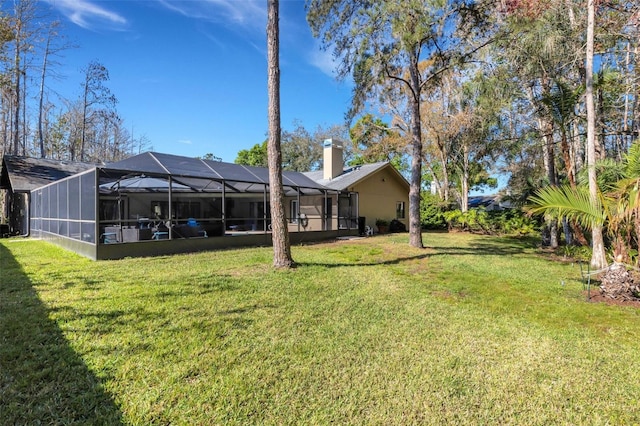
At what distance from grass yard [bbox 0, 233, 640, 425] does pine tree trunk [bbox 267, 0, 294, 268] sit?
38.3 inches

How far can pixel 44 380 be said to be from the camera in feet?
8.52

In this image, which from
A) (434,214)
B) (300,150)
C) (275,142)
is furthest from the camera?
(300,150)

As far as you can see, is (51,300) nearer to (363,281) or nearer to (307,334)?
(307,334)

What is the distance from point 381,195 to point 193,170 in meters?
11.3

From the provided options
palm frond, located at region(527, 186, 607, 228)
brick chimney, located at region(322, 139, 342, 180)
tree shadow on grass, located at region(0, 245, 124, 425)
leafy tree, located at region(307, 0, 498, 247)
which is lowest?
tree shadow on grass, located at region(0, 245, 124, 425)

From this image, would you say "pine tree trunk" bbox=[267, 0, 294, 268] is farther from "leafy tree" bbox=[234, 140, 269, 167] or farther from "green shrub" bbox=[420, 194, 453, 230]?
"leafy tree" bbox=[234, 140, 269, 167]

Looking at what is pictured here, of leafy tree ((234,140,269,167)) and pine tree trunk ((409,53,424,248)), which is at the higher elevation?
leafy tree ((234,140,269,167))

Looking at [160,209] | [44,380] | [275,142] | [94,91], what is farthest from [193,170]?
[94,91]

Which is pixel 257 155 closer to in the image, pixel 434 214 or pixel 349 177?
pixel 349 177

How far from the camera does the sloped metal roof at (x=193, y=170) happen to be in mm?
10258

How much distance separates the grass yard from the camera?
2.37 m

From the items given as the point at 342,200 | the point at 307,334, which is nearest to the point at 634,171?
the point at 307,334

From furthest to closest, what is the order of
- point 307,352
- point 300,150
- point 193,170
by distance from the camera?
point 300,150
point 193,170
point 307,352

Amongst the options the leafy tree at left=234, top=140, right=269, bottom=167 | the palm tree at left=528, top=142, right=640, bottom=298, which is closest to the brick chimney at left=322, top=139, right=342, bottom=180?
the palm tree at left=528, top=142, right=640, bottom=298
